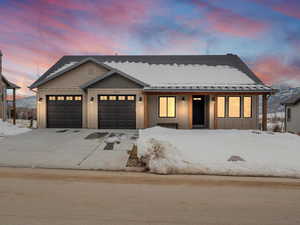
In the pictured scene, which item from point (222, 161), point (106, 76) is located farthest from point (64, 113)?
point (222, 161)

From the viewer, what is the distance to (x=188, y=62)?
Answer: 16.6 metres

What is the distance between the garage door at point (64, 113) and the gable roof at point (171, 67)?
1924 mm

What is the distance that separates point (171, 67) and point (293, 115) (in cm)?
1634

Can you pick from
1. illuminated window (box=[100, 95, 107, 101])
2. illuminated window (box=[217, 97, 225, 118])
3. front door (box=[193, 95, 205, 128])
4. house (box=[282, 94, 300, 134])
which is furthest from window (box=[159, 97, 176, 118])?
house (box=[282, 94, 300, 134])

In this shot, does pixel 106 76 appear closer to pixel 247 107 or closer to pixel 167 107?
pixel 167 107

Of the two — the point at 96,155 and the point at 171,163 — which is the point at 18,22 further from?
the point at 171,163

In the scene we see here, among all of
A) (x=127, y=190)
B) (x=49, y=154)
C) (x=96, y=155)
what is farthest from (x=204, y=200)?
(x=49, y=154)

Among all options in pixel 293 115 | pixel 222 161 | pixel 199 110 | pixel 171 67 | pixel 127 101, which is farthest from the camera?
pixel 293 115

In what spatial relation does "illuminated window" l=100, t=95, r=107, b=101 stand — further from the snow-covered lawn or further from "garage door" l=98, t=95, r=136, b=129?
the snow-covered lawn

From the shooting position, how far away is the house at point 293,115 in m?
19.8

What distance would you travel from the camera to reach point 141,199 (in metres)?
3.29

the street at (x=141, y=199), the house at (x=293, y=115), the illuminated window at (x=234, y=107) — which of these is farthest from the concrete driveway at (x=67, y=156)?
the house at (x=293, y=115)

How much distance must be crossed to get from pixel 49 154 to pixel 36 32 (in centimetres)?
1703

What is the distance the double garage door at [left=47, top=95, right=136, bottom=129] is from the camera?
13.2m
